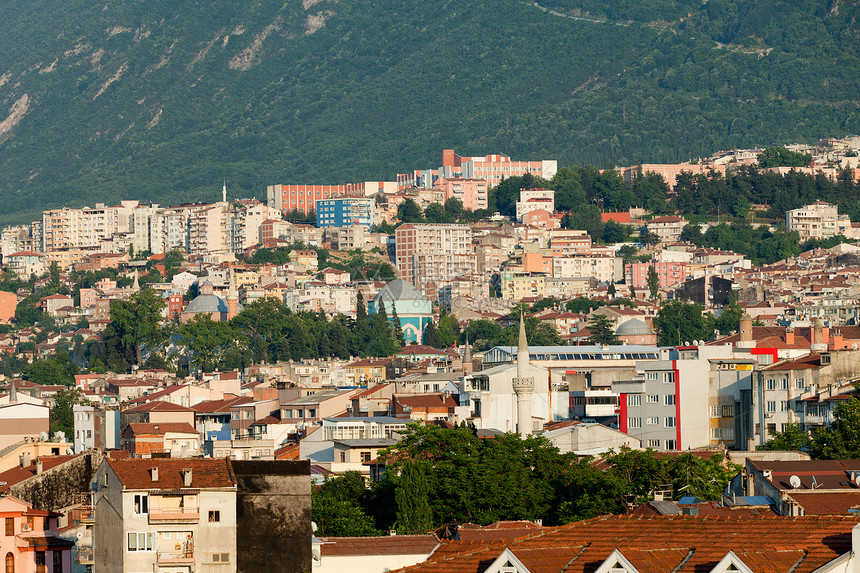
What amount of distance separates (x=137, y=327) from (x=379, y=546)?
114 metres

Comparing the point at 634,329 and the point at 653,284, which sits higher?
the point at 653,284

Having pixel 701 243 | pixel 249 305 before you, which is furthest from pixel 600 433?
pixel 701 243

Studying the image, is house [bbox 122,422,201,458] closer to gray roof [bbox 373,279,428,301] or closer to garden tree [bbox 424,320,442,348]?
garden tree [bbox 424,320,442,348]

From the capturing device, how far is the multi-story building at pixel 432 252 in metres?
178

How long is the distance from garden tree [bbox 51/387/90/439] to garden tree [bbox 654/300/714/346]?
49.4m

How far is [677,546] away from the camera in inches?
727

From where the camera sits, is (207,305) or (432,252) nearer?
(207,305)

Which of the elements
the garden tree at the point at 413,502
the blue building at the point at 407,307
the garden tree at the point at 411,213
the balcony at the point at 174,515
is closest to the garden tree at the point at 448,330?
the blue building at the point at 407,307

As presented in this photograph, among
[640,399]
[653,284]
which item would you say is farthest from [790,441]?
[653,284]

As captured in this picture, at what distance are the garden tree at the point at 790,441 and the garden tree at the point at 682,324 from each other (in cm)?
7549

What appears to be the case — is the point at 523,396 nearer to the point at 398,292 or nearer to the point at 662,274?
the point at 398,292

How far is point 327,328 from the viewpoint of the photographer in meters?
146

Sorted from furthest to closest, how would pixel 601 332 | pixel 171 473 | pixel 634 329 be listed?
pixel 601 332 < pixel 634 329 < pixel 171 473

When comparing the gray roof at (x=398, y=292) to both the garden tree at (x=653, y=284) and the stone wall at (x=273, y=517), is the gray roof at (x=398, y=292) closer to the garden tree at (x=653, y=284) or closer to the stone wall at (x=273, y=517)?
the garden tree at (x=653, y=284)
